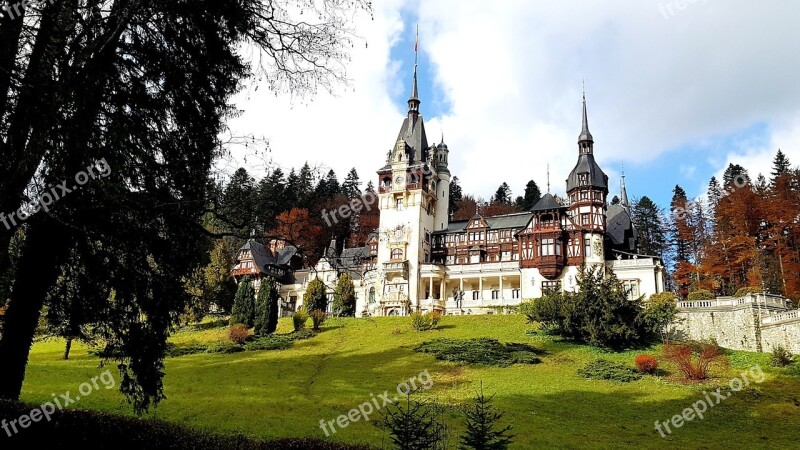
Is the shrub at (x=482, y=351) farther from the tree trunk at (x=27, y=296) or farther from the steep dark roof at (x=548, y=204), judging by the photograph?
the tree trunk at (x=27, y=296)

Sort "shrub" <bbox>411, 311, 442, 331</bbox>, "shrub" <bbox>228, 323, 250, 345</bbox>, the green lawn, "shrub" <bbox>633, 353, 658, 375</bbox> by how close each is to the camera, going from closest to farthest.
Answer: the green lawn
"shrub" <bbox>633, 353, 658, 375</bbox>
"shrub" <bbox>228, 323, 250, 345</bbox>
"shrub" <bbox>411, 311, 442, 331</bbox>

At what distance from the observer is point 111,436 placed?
320 inches

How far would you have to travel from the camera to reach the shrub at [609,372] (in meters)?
29.0

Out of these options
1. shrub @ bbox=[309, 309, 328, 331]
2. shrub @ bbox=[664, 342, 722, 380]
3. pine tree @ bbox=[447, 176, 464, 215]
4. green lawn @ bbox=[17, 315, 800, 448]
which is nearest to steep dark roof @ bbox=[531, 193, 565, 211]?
green lawn @ bbox=[17, 315, 800, 448]

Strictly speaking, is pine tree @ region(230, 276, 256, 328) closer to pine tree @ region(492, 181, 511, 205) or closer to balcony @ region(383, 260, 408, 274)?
balcony @ region(383, 260, 408, 274)

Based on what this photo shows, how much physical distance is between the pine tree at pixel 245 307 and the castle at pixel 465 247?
7.55 metres

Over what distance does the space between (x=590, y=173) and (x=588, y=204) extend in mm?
3229

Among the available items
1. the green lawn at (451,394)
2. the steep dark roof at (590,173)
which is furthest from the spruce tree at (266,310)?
the steep dark roof at (590,173)

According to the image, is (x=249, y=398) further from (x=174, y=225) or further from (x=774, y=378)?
(x=774, y=378)

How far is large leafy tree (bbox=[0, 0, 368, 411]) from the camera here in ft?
24.6

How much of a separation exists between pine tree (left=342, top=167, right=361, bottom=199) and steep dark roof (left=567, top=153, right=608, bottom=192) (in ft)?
152

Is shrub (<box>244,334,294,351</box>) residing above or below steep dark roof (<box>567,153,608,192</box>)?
below

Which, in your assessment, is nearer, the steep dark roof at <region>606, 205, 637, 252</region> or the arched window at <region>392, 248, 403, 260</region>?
the steep dark roof at <region>606, 205, 637, 252</region>

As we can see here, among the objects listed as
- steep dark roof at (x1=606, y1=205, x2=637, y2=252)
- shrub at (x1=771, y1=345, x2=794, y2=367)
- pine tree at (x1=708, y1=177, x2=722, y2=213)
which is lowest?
shrub at (x1=771, y1=345, x2=794, y2=367)
